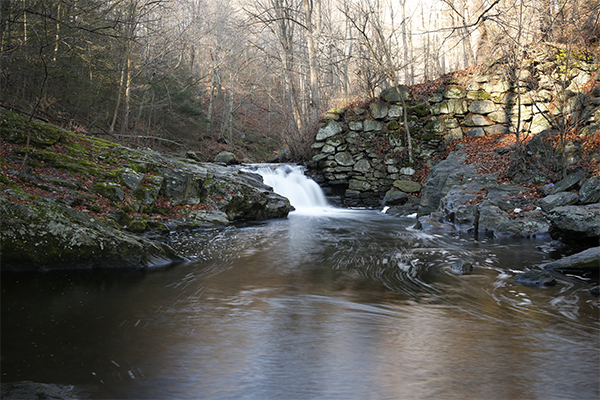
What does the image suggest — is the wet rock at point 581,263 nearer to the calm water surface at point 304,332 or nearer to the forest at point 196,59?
the calm water surface at point 304,332

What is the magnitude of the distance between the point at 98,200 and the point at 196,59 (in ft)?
93.7

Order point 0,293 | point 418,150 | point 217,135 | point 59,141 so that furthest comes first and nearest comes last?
point 217,135 < point 418,150 < point 59,141 < point 0,293

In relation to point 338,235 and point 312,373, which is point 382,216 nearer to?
point 338,235

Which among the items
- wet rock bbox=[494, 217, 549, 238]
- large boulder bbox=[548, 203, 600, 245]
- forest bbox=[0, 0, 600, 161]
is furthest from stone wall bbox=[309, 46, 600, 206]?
large boulder bbox=[548, 203, 600, 245]

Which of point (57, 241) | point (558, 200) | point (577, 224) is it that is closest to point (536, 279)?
point (577, 224)

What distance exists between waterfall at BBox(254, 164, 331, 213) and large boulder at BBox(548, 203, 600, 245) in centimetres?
912

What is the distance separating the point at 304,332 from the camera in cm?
383

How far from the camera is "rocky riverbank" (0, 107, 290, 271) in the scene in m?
5.30

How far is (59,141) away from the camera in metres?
9.62

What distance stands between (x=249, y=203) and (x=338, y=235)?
11.1 ft

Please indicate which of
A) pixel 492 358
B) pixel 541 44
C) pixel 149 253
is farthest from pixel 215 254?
pixel 541 44

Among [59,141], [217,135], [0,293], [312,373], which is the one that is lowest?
[312,373]

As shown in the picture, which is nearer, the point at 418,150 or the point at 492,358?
the point at 492,358

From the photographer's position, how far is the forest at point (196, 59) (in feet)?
31.9
